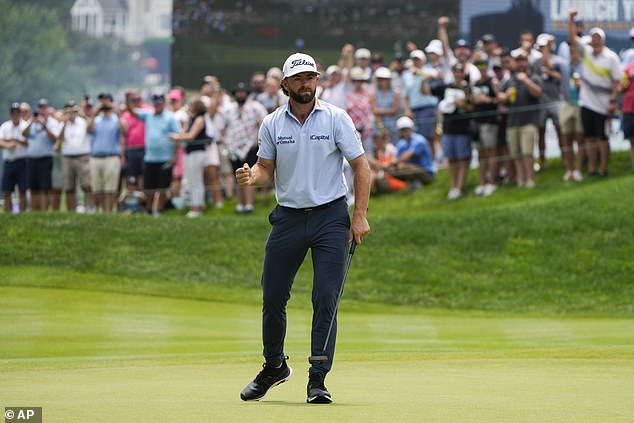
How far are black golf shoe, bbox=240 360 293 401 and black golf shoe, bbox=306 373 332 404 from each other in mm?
331

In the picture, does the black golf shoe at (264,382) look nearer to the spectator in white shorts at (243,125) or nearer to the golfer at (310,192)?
the golfer at (310,192)

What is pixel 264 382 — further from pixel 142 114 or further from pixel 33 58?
pixel 33 58

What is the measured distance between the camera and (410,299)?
62.1 ft

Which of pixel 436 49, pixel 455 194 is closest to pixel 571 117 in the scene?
pixel 455 194

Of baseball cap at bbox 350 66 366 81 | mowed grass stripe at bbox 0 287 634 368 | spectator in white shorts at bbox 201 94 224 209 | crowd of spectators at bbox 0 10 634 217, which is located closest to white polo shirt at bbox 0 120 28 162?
crowd of spectators at bbox 0 10 634 217

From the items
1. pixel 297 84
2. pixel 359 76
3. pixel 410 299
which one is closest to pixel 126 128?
pixel 359 76

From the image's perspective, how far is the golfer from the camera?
842 centimetres

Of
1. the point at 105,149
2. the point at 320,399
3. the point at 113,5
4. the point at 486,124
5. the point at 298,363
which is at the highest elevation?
the point at 320,399

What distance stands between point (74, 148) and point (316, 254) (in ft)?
50.6

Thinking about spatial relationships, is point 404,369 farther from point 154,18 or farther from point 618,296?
point 154,18

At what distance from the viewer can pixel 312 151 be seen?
8.44 metres

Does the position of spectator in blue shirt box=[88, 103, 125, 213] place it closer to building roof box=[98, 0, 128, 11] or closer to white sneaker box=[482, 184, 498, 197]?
white sneaker box=[482, 184, 498, 197]

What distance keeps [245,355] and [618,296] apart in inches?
311

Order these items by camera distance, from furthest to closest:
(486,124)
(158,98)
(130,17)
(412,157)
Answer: (130,17), (412,157), (158,98), (486,124)
